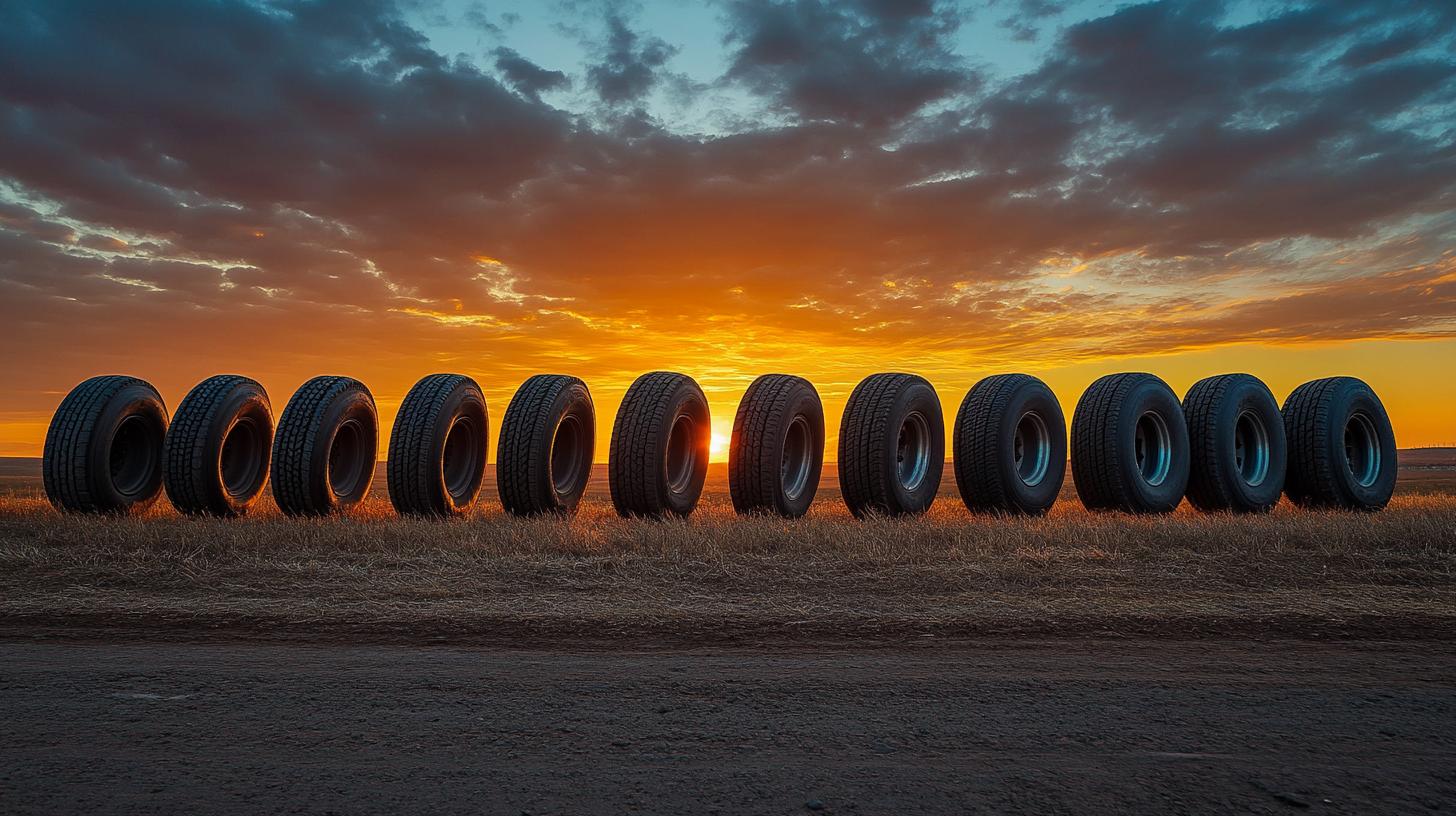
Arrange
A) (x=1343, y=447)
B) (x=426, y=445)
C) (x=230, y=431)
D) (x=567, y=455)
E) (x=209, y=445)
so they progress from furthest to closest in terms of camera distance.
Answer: (x=1343, y=447), (x=567, y=455), (x=230, y=431), (x=426, y=445), (x=209, y=445)

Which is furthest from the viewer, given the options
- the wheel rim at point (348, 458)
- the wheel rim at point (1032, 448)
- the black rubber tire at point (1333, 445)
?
the black rubber tire at point (1333, 445)

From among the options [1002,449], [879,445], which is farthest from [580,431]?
[1002,449]

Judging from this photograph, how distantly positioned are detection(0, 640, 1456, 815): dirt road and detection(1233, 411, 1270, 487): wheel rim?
930 cm

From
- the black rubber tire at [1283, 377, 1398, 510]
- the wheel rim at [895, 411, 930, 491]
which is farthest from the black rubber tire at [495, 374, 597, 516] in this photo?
the black rubber tire at [1283, 377, 1398, 510]

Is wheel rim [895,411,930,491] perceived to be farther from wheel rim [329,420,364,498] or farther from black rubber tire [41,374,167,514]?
black rubber tire [41,374,167,514]

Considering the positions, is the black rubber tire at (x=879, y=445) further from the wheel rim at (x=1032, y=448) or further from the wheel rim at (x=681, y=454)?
the wheel rim at (x=681, y=454)

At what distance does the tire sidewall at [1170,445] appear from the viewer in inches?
464

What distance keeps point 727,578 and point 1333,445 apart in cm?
1142

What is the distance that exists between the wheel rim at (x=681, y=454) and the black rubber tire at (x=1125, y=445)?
531cm

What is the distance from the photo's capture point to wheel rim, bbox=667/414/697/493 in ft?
41.3

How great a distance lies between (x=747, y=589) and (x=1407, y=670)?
156 inches

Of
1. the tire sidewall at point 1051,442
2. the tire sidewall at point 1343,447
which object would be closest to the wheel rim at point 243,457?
the tire sidewall at point 1051,442

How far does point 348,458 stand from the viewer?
41.7ft

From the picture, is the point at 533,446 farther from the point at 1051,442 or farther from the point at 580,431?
the point at 1051,442
